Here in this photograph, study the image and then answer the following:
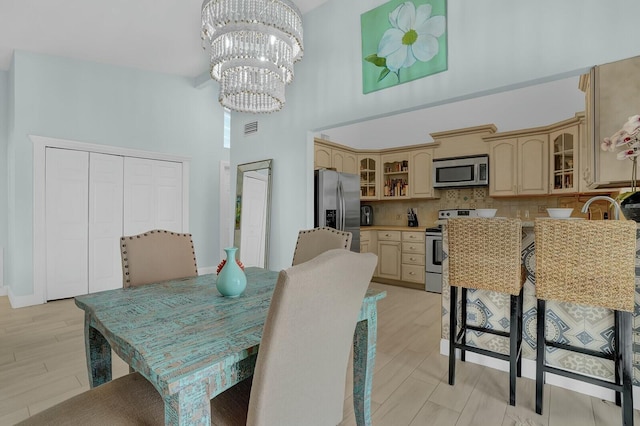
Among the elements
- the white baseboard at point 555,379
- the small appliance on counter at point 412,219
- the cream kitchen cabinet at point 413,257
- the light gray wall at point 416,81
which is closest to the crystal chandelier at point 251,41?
the light gray wall at point 416,81

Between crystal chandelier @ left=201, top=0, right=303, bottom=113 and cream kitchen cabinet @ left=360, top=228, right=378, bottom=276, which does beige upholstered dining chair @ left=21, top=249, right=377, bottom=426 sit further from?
cream kitchen cabinet @ left=360, top=228, right=378, bottom=276

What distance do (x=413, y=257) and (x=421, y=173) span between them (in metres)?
1.37

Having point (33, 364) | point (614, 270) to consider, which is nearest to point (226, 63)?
point (614, 270)

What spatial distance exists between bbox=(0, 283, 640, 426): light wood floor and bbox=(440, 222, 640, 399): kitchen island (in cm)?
14

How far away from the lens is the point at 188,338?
1021 mm

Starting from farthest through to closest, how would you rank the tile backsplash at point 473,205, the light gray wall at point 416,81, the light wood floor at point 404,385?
1. the tile backsplash at point 473,205
2. the light gray wall at point 416,81
3. the light wood floor at point 404,385

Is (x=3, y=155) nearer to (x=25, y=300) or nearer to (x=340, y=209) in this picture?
(x=25, y=300)

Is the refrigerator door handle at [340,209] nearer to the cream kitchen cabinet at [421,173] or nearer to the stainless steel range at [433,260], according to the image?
the stainless steel range at [433,260]

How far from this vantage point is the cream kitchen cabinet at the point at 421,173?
4.96 meters

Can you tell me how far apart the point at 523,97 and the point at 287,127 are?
337 centimetres

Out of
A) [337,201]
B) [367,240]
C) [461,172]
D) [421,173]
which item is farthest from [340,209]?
[461,172]

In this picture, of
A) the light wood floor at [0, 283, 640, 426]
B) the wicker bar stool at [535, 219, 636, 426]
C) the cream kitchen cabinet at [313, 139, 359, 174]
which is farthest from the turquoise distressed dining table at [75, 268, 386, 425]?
the cream kitchen cabinet at [313, 139, 359, 174]

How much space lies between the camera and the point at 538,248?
1.80 meters

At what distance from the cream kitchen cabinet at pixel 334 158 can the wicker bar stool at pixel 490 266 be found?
2830mm
